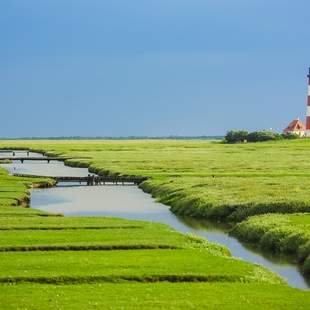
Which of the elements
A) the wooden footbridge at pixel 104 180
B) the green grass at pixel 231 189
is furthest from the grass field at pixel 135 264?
the wooden footbridge at pixel 104 180

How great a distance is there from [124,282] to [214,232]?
2017 cm

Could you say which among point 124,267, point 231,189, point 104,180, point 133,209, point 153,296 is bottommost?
point 153,296

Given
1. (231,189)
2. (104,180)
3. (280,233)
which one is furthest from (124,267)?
(104,180)

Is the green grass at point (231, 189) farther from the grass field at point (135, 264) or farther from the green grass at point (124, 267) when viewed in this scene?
the green grass at point (124, 267)

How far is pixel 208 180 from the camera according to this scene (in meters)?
73.2

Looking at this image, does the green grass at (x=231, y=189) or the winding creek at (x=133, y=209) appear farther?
the green grass at (x=231, y=189)

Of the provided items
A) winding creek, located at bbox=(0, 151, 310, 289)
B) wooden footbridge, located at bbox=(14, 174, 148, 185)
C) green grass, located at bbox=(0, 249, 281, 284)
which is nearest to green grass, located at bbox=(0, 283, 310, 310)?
green grass, located at bbox=(0, 249, 281, 284)

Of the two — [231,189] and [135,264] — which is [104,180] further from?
[135,264]

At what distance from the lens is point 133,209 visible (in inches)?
2304

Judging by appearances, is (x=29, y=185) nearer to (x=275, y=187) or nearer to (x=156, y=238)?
(x=275, y=187)

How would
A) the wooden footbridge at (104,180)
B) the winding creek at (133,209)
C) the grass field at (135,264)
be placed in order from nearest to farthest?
1. the grass field at (135,264)
2. the winding creek at (133,209)
3. the wooden footbridge at (104,180)

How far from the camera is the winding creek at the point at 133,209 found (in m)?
34.7

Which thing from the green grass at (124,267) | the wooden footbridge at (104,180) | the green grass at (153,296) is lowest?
the green grass at (153,296)

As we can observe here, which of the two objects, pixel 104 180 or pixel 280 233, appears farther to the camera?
pixel 104 180
